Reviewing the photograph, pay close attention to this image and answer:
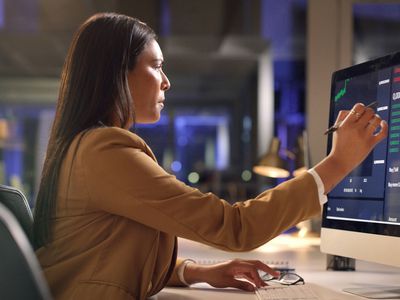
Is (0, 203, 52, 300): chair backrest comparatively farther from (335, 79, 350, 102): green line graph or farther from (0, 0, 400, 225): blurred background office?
(0, 0, 400, 225): blurred background office

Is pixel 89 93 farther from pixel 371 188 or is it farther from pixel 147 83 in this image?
pixel 371 188

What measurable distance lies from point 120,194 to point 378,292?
1.96ft

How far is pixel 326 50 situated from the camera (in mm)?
3186

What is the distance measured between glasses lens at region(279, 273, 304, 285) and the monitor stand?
0.14m

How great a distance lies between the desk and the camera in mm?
1439

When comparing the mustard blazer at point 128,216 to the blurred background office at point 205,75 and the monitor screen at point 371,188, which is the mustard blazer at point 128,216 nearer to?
the monitor screen at point 371,188

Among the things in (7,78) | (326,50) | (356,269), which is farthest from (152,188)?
(7,78)

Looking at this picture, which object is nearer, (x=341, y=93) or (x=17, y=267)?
(x=17, y=267)

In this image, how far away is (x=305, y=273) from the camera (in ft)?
5.86

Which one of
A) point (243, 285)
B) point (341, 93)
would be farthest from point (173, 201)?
point (341, 93)

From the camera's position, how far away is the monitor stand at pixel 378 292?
139cm

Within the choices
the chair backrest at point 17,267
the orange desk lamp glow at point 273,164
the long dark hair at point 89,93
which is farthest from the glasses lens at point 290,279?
the orange desk lamp glow at point 273,164

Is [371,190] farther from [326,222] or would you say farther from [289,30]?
[289,30]

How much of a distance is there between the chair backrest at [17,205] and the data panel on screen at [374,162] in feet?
2.30
